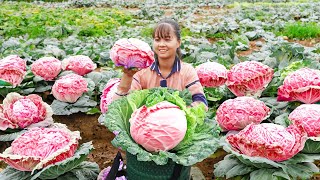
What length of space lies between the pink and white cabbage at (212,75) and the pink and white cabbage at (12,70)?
1743 mm

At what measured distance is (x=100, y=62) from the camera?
5645mm

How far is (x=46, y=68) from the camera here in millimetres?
4352

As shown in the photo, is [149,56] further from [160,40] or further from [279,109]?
[279,109]

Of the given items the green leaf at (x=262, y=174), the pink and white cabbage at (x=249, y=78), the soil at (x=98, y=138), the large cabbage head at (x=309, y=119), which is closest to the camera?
the green leaf at (x=262, y=174)

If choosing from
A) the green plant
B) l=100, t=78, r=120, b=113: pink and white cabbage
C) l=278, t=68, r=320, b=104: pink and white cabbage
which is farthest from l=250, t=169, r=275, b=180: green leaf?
the green plant

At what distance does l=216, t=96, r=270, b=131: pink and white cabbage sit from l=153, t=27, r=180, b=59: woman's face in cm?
57

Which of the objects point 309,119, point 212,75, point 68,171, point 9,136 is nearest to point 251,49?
point 212,75

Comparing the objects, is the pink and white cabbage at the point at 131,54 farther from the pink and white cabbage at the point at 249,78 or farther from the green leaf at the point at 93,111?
the green leaf at the point at 93,111

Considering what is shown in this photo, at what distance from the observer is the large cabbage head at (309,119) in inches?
107

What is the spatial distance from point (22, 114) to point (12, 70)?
3.28 ft

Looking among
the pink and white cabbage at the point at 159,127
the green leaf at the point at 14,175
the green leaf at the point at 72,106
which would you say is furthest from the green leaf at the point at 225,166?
the green leaf at the point at 72,106

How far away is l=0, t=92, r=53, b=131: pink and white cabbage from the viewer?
3.22 m

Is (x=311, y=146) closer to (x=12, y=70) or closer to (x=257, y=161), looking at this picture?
(x=257, y=161)

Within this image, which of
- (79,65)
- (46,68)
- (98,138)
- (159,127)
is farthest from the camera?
(79,65)
